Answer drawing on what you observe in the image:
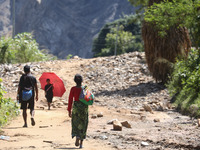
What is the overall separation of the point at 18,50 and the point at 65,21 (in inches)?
3565

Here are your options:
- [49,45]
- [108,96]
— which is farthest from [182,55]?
[49,45]

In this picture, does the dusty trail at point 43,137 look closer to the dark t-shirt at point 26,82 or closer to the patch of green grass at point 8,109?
the patch of green grass at point 8,109

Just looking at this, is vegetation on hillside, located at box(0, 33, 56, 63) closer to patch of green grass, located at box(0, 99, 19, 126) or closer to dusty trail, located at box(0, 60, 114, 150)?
dusty trail, located at box(0, 60, 114, 150)

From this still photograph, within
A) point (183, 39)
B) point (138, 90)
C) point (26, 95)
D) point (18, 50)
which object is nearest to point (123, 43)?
point (18, 50)

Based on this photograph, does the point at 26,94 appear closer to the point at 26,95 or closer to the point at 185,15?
the point at 26,95

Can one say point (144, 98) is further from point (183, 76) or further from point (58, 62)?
point (58, 62)

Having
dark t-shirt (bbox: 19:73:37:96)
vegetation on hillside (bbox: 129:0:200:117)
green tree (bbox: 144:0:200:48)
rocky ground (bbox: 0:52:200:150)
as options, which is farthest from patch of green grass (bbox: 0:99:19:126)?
green tree (bbox: 144:0:200:48)

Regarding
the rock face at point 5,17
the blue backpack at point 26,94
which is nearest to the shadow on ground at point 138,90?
the blue backpack at point 26,94

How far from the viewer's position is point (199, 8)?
12.5 meters

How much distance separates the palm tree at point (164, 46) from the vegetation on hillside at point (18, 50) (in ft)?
34.1

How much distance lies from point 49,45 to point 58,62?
86.6 meters

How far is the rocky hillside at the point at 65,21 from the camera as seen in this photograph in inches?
4250

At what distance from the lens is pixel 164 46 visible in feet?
53.5

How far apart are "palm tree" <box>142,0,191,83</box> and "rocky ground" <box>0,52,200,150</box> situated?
1047mm
